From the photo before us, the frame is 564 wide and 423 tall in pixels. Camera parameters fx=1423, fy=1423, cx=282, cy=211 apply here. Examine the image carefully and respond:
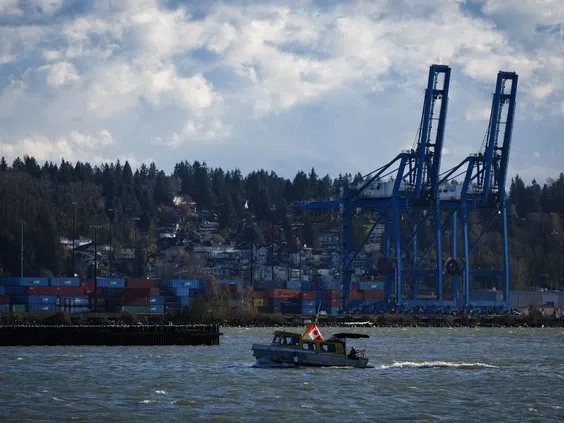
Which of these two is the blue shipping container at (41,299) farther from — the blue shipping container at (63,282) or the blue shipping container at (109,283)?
the blue shipping container at (109,283)

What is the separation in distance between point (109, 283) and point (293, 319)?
29.5m

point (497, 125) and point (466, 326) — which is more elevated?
point (497, 125)

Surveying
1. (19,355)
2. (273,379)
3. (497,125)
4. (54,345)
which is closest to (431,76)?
(497,125)

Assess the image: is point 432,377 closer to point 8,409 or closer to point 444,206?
point 8,409

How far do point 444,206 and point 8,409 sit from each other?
108 meters

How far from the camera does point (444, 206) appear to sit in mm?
151250

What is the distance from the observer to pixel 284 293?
17188cm

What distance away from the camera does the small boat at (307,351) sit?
62.2 metres

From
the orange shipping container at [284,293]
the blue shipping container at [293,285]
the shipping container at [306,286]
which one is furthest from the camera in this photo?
the blue shipping container at [293,285]

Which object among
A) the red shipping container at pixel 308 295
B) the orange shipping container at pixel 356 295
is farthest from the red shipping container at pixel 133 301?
the orange shipping container at pixel 356 295

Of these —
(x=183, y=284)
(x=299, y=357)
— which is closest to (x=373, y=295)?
(x=183, y=284)

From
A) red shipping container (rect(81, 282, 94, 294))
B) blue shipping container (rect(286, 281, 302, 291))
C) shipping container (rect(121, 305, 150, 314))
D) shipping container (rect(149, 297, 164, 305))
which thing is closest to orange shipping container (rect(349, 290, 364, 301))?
blue shipping container (rect(286, 281, 302, 291))

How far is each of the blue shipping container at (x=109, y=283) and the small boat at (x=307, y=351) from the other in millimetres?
100346

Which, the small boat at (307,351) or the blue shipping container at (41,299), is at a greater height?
the blue shipping container at (41,299)
